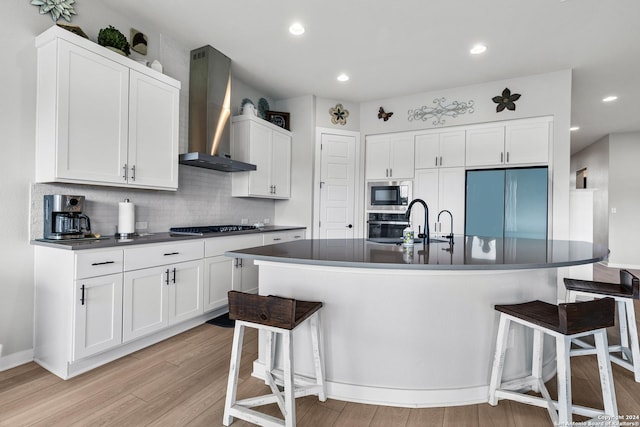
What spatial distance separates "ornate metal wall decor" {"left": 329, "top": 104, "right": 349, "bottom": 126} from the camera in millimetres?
4844

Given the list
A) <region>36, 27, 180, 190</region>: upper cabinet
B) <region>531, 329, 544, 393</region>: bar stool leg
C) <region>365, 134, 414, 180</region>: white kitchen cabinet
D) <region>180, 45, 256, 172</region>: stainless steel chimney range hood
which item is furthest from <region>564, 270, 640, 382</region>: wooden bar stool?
<region>36, 27, 180, 190</region>: upper cabinet

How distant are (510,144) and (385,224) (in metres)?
1.95

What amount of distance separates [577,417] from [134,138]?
11.8ft

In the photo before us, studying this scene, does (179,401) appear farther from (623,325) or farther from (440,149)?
(440,149)

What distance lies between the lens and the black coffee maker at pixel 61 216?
2.21 m

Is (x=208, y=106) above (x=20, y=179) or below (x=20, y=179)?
above

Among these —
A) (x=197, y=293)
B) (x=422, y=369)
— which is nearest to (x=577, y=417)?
(x=422, y=369)

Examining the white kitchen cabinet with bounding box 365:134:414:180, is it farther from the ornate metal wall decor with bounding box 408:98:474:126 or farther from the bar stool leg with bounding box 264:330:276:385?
the bar stool leg with bounding box 264:330:276:385

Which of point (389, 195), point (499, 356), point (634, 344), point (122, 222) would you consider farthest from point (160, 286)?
point (634, 344)

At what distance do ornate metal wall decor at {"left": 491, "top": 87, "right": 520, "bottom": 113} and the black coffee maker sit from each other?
4686mm

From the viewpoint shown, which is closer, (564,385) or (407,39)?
(564,385)

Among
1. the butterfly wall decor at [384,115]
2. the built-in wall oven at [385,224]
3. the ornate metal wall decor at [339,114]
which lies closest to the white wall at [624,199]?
the built-in wall oven at [385,224]

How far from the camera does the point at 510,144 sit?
4031 mm

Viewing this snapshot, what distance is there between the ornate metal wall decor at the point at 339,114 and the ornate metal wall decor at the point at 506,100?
207 centimetres
